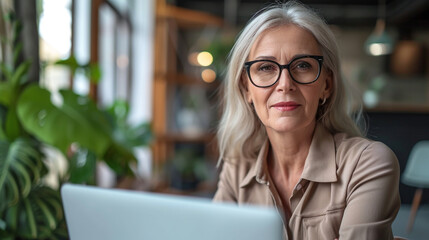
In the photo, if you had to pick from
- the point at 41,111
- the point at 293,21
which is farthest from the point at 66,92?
the point at 293,21

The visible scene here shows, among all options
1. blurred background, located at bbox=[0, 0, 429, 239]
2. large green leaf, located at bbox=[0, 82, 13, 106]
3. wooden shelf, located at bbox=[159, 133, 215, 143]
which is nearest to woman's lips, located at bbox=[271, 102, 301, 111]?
blurred background, located at bbox=[0, 0, 429, 239]

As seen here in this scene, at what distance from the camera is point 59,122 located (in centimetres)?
161

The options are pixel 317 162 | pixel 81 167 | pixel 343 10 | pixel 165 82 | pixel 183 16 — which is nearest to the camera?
pixel 317 162

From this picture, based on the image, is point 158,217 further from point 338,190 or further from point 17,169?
point 17,169

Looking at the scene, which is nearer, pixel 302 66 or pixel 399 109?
pixel 302 66

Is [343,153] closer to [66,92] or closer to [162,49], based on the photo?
[66,92]

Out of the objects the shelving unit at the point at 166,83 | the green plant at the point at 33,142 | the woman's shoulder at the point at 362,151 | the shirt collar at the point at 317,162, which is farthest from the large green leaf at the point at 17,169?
the shelving unit at the point at 166,83

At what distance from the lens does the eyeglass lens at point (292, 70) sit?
922mm

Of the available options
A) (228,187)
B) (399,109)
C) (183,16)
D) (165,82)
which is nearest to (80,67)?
(228,187)

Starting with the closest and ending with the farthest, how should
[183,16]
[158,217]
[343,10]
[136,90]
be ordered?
[158,217] < [183,16] < [136,90] < [343,10]

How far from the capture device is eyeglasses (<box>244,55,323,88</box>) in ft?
3.02

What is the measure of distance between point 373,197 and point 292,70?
31 centimetres

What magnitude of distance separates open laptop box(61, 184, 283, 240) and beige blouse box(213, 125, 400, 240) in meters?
0.39

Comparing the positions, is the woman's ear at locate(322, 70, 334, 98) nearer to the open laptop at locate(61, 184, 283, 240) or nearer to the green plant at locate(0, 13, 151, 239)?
the open laptop at locate(61, 184, 283, 240)
